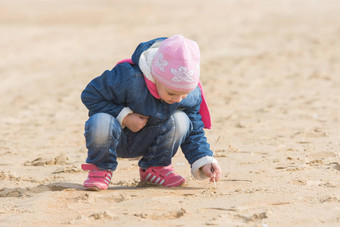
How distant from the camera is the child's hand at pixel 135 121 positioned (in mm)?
3283

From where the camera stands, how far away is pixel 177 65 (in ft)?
10.0

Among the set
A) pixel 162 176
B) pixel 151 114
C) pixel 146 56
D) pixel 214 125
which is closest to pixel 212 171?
pixel 162 176

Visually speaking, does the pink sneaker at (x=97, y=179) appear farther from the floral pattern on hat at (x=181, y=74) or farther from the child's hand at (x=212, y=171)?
the floral pattern on hat at (x=181, y=74)

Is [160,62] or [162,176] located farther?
[162,176]

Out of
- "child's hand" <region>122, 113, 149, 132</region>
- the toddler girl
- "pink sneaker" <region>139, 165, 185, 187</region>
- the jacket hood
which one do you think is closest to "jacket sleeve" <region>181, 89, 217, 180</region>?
the toddler girl

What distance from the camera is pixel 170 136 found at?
3.39m

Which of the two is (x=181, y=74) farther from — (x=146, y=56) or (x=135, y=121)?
(x=135, y=121)

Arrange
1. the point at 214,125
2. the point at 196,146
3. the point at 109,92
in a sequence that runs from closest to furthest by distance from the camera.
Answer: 1. the point at 109,92
2. the point at 196,146
3. the point at 214,125

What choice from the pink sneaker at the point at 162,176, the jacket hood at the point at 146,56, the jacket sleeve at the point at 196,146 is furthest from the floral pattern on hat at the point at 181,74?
the pink sneaker at the point at 162,176

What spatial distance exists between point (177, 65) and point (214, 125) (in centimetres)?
257

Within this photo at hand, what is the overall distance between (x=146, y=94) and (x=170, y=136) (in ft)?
→ 1.00

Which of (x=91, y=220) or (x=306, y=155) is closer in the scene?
(x=91, y=220)

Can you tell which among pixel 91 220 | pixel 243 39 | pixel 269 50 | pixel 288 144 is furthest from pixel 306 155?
pixel 243 39

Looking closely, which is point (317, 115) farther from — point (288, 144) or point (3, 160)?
point (3, 160)
